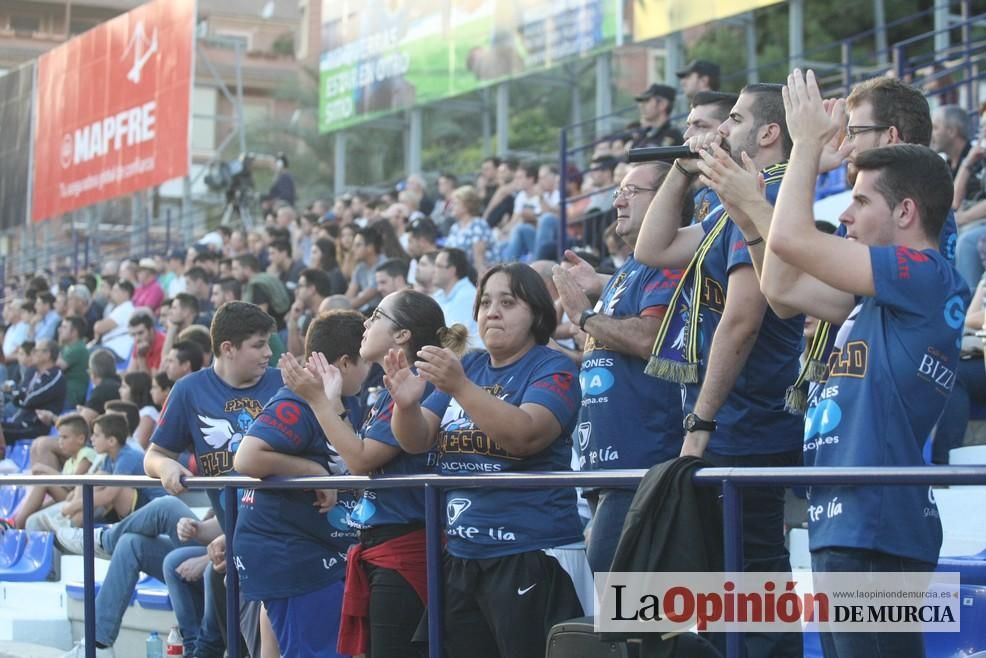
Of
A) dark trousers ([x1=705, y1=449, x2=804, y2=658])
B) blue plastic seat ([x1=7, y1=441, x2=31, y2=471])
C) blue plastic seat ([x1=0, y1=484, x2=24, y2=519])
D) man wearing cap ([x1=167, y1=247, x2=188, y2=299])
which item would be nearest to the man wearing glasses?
dark trousers ([x1=705, y1=449, x2=804, y2=658])

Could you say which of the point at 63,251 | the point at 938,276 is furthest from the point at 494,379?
the point at 63,251

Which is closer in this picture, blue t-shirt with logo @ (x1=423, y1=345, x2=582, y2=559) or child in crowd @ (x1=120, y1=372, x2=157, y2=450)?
blue t-shirt with logo @ (x1=423, y1=345, x2=582, y2=559)

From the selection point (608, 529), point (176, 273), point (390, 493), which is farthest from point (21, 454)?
point (608, 529)

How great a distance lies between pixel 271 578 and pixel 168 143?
59.0 feet

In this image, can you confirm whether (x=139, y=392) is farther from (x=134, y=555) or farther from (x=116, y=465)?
(x=134, y=555)

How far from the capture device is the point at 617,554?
11.4 ft

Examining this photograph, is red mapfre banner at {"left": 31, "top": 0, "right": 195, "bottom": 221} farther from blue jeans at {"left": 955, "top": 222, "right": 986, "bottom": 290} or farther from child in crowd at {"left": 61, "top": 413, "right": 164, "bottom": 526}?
blue jeans at {"left": 955, "top": 222, "right": 986, "bottom": 290}

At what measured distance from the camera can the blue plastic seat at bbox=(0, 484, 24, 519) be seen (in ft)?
35.1

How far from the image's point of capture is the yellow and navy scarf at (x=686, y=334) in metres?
4.27

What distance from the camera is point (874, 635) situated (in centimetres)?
324

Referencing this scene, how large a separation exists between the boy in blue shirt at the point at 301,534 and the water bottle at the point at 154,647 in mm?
2094

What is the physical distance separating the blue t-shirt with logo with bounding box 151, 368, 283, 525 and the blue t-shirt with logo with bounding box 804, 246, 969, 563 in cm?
295

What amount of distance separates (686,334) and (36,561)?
20.9ft

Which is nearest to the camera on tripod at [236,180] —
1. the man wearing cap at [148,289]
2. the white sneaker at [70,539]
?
the man wearing cap at [148,289]
